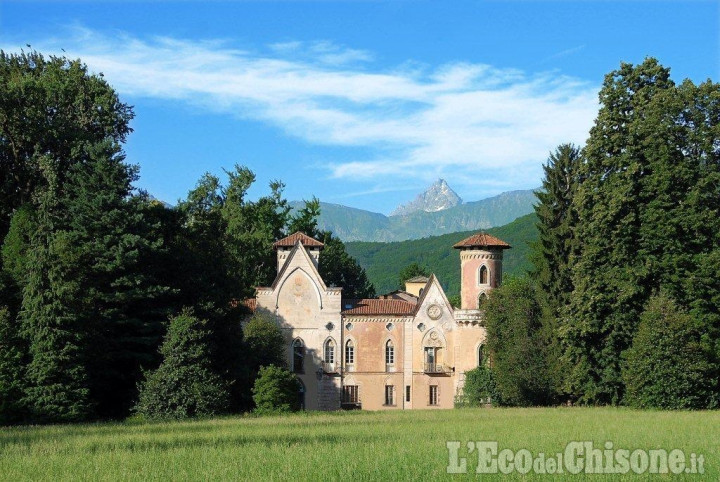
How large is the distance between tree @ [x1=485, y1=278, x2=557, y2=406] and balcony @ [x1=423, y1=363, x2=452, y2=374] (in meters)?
7.35

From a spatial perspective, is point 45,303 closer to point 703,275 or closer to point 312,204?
point 703,275

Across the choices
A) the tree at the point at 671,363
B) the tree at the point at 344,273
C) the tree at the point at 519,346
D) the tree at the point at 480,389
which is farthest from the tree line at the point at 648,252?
the tree at the point at 344,273

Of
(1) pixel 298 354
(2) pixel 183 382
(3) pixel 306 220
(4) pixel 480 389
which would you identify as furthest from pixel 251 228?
(2) pixel 183 382

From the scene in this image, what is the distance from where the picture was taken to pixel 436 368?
65.4 meters

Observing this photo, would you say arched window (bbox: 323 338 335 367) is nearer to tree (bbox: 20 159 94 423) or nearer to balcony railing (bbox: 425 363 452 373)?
balcony railing (bbox: 425 363 452 373)

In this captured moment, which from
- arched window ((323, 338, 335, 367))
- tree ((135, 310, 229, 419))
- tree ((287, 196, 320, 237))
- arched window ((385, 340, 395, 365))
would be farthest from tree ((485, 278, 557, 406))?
Result: tree ((287, 196, 320, 237))

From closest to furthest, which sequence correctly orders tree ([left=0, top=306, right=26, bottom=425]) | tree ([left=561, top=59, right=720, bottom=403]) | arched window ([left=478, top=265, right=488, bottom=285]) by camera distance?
tree ([left=0, top=306, right=26, bottom=425]), tree ([left=561, top=59, right=720, bottom=403]), arched window ([left=478, top=265, right=488, bottom=285])

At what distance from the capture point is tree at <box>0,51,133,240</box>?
47.7 m

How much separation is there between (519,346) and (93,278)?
2337cm

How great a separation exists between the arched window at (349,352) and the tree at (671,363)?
79.9 ft

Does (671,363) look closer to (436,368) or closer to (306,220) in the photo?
(436,368)

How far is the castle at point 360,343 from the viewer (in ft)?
214

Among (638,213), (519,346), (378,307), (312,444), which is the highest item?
(638,213)

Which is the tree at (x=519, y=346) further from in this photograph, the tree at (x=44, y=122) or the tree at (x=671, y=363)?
the tree at (x=44, y=122)
